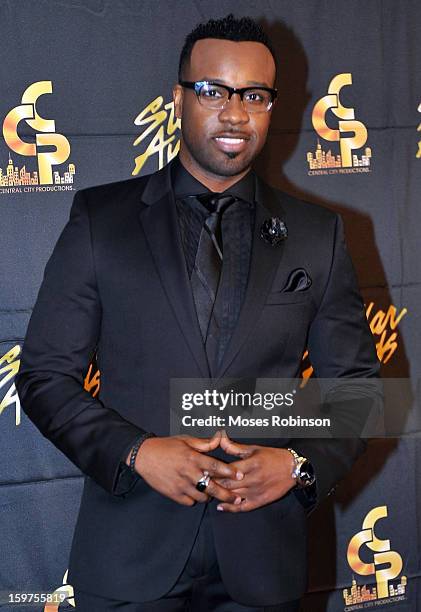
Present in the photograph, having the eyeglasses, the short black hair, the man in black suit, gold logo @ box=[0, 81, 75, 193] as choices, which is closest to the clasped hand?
the man in black suit

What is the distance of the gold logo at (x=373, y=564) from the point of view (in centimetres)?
310

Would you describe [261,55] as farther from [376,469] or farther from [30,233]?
[376,469]

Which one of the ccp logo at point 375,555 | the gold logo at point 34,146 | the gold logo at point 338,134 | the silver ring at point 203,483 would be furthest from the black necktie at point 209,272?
the ccp logo at point 375,555

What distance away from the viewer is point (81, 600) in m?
1.66

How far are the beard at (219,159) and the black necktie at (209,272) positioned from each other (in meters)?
0.06

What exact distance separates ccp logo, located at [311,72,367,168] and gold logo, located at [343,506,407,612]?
4.14 ft

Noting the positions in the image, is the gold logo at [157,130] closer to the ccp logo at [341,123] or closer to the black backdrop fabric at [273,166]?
the black backdrop fabric at [273,166]

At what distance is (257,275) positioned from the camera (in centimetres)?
169

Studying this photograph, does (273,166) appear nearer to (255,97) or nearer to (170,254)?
(255,97)

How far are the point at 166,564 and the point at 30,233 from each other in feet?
4.51

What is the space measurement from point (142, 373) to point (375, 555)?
1796 mm

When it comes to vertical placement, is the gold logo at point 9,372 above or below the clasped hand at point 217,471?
below

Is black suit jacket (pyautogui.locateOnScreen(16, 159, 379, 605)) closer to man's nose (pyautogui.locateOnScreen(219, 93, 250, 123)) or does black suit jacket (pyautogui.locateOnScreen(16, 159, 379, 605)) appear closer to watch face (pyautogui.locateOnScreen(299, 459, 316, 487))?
watch face (pyautogui.locateOnScreen(299, 459, 316, 487))

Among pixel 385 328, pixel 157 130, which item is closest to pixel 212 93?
pixel 157 130
